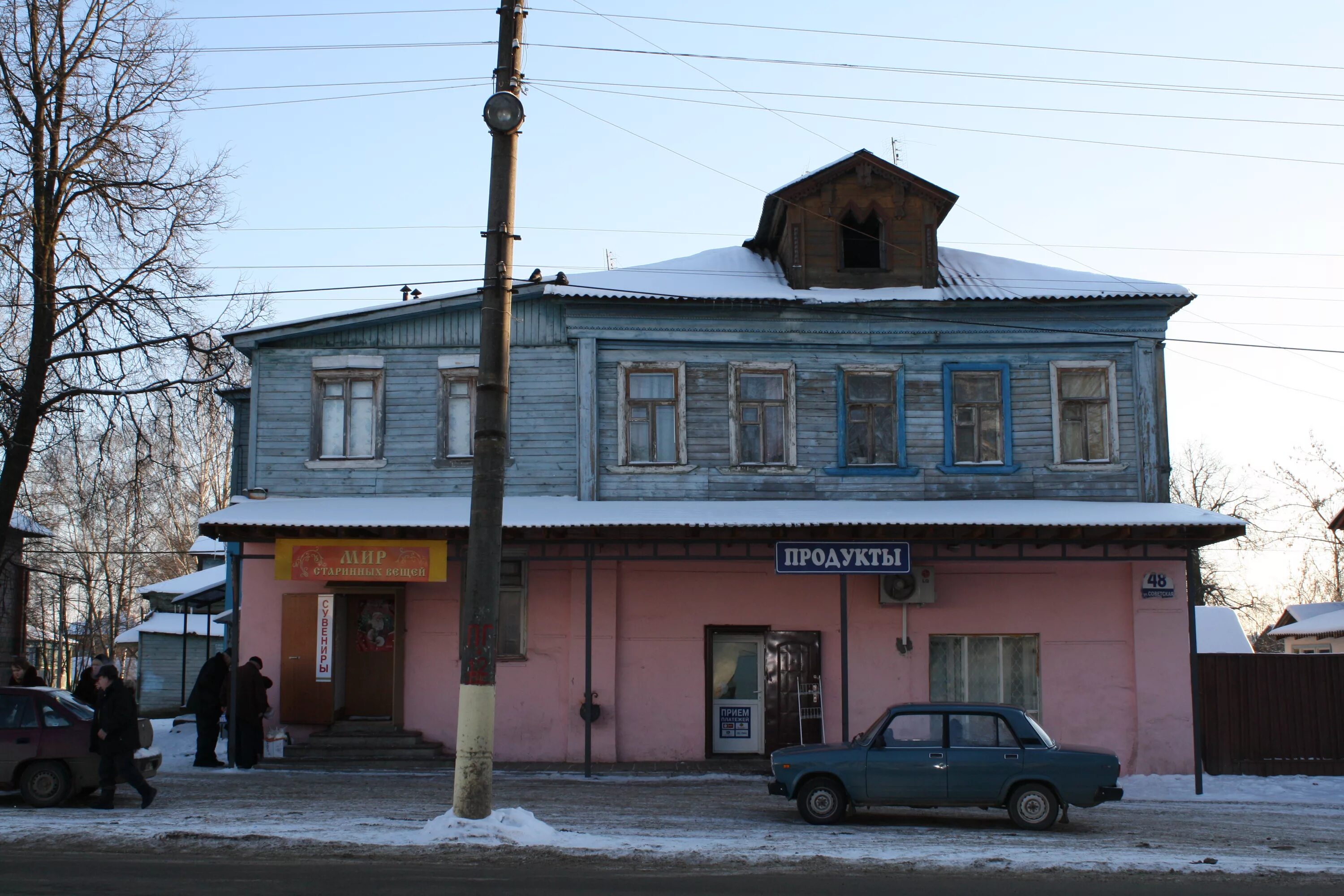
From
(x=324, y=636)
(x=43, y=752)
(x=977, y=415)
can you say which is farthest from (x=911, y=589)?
(x=43, y=752)

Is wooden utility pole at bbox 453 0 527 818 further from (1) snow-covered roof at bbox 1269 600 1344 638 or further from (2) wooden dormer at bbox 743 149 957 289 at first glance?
(1) snow-covered roof at bbox 1269 600 1344 638

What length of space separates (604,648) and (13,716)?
8361mm

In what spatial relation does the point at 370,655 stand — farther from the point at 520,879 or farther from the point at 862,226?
the point at 862,226

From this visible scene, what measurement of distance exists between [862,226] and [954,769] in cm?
1100

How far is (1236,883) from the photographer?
32.8 ft

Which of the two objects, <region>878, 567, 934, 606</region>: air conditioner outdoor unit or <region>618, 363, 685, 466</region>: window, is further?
<region>618, 363, 685, 466</region>: window

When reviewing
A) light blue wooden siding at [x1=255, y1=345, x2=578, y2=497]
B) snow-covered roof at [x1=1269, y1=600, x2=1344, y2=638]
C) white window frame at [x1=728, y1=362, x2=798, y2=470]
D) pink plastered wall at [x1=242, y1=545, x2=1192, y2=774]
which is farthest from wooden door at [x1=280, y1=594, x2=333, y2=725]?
snow-covered roof at [x1=1269, y1=600, x2=1344, y2=638]

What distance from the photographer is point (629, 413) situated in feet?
64.0

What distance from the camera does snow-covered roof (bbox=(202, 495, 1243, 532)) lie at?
55.9ft

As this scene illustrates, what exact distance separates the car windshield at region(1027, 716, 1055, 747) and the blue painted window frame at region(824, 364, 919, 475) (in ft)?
22.9

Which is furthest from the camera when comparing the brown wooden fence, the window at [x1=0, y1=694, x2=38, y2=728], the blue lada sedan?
the brown wooden fence

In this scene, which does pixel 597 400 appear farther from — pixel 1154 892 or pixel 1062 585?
pixel 1154 892

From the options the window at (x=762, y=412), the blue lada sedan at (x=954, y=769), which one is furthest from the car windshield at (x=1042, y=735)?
the window at (x=762, y=412)

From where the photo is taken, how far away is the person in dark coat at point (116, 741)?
A: 13.1 meters
